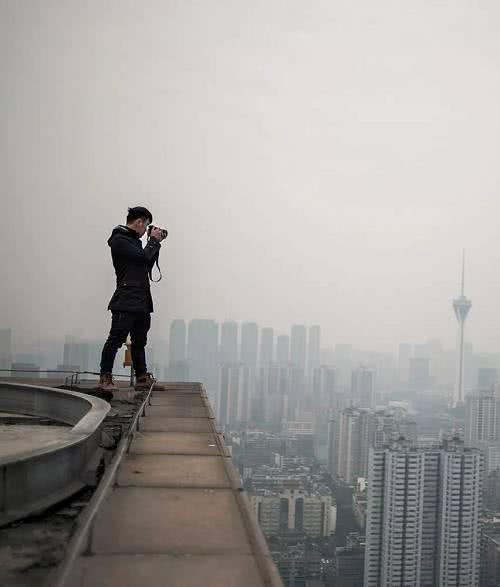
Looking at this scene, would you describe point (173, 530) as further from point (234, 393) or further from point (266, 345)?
point (266, 345)

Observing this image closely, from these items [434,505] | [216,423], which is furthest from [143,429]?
[434,505]

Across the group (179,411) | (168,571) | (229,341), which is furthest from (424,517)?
(229,341)

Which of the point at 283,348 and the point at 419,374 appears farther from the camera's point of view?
the point at 419,374

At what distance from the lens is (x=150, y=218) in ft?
15.9

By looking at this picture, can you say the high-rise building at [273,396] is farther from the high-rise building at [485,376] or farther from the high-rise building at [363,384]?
the high-rise building at [485,376]

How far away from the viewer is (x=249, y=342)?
98.6m

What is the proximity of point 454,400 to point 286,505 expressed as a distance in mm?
87427

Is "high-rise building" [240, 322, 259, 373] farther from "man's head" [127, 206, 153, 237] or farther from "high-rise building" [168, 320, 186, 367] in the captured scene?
"man's head" [127, 206, 153, 237]

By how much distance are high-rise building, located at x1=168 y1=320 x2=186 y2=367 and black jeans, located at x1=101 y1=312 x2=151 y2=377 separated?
224ft

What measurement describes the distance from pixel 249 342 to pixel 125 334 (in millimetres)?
94234

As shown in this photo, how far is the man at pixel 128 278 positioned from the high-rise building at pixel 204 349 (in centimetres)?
6891

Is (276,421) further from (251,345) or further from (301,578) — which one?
(301,578)

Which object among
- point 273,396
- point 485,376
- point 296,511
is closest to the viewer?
point 296,511

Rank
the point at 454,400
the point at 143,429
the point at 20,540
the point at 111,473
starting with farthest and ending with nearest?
the point at 454,400, the point at 143,429, the point at 111,473, the point at 20,540
